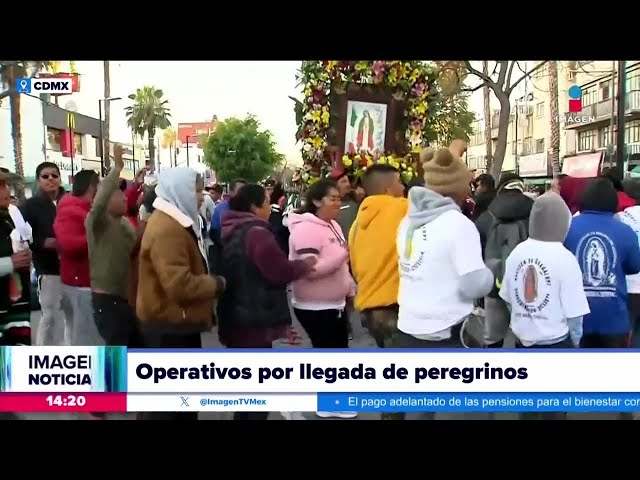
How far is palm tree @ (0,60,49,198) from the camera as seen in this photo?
404 centimetres

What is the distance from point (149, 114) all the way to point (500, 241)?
2029 millimetres

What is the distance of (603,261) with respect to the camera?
409 centimetres

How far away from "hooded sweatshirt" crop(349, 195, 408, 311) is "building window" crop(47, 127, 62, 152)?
166 centimetres

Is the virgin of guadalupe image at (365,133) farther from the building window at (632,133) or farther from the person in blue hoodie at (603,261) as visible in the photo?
the building window at (632,133)

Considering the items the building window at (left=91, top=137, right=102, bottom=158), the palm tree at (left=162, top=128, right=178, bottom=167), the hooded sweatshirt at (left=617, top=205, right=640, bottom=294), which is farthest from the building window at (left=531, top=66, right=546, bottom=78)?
the building window at (left=91, top=137, right=102, bottom=158)

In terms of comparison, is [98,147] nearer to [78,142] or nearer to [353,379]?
[78,142]

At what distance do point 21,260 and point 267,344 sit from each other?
1.44 m

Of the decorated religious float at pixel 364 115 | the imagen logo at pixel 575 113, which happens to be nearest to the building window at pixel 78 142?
the decorated religious float at pixel 364 115

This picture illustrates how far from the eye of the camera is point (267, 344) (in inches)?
161

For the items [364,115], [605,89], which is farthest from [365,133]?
[605,89]

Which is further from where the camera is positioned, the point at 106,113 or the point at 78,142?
the point at 106,113

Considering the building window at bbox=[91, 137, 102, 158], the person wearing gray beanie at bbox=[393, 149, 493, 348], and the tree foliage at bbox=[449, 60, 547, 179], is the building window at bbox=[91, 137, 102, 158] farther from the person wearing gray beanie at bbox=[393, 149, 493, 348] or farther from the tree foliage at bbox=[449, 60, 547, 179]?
the tree foliage at bbox=[449, 60, 547, 179]
